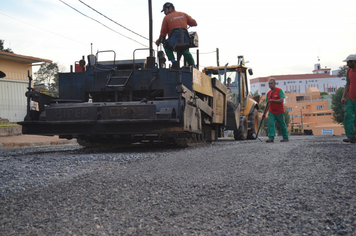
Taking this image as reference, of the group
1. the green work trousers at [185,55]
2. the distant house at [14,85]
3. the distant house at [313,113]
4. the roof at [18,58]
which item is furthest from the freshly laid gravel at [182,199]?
the distant house at [313,113]

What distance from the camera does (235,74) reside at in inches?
542

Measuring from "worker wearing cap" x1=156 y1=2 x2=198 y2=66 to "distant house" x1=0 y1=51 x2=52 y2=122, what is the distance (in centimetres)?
1450

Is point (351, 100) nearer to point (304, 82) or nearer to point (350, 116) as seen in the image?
point (350, 116)

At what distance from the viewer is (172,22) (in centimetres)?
877

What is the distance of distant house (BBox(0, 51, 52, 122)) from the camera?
21047mm

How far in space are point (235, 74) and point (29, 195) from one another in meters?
11.2

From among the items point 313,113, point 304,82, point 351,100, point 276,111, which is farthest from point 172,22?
point 304,82

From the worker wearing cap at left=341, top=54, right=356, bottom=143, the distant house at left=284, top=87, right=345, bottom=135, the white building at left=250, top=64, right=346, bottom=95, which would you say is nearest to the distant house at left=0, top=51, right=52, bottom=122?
the worker wearing cap at left=341, top=54, right=356, bottom=143

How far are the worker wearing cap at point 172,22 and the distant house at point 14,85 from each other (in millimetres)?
14503

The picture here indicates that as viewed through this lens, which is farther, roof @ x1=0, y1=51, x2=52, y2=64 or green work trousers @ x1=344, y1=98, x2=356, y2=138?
roof @ x1=0, y1=51, x2=52, y2=64

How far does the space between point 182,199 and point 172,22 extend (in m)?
6.34

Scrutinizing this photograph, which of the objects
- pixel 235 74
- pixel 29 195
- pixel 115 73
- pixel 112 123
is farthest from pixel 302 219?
pixel 235 74

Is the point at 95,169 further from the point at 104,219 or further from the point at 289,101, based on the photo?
the point at 289,101

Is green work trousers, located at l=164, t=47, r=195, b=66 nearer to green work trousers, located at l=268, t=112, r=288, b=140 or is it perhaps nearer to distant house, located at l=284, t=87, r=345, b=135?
green work trousers, located at l=268, t=112, r=288, b=140
